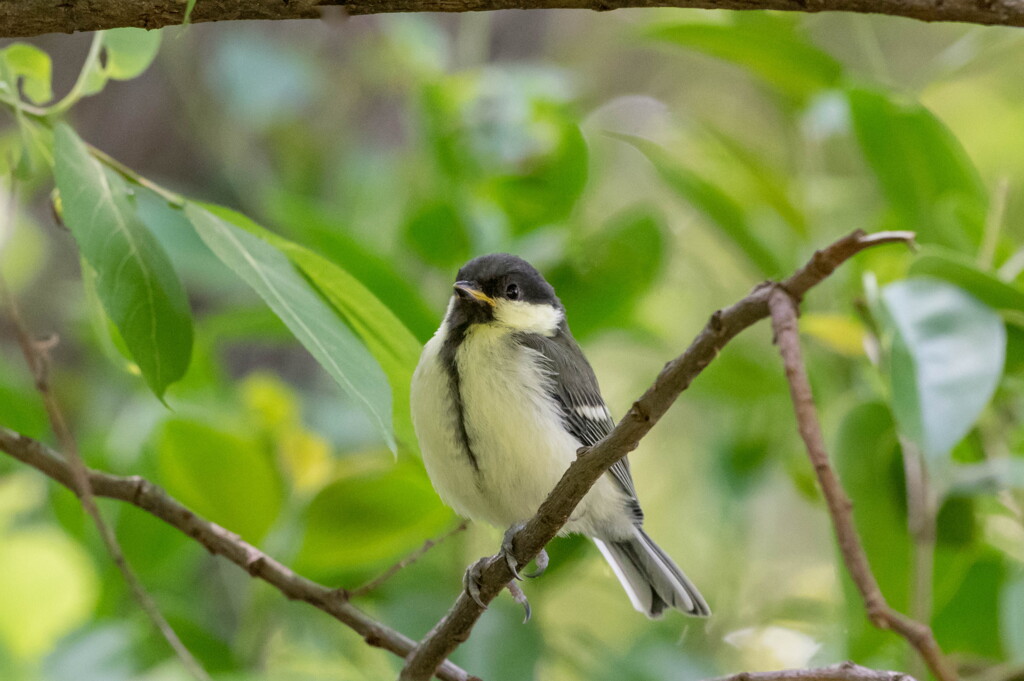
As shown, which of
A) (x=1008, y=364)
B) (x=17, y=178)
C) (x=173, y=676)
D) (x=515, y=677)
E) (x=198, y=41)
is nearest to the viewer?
(x=17, y=178)

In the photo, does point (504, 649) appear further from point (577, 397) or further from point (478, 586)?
point (478, 586)

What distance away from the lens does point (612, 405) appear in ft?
13.9

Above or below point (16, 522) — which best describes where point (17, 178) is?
above

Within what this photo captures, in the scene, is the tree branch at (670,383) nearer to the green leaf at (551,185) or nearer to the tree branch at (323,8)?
the tree branch at (323,8)

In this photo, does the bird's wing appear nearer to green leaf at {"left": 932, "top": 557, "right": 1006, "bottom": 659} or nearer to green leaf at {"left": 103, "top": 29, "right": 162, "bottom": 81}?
green leaf at {"left": 932, "top": 557, "right": 1006, "bottom": 659}

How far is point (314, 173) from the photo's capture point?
4520 millimetres

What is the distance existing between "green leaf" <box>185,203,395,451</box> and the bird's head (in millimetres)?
707

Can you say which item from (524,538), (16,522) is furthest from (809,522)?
(524,538)

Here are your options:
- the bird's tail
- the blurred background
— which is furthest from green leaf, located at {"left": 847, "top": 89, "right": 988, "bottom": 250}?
the bird's tail

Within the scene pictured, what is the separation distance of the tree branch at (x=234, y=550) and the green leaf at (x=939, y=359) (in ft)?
2.87

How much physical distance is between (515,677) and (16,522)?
5.03 feet

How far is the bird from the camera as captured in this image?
6.62ft

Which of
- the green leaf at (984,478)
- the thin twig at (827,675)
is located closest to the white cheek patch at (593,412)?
the green leaf at (984,478)

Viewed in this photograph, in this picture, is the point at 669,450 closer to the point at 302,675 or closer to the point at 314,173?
the point at 314,173
